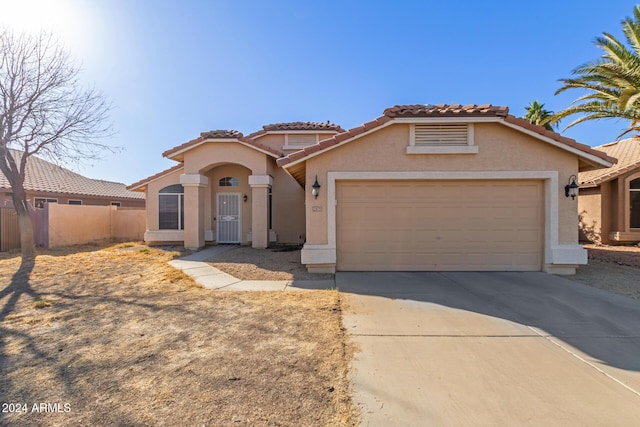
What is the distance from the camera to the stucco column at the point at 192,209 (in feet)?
40.2

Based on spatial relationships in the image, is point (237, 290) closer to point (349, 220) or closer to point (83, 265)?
point (349, 220)

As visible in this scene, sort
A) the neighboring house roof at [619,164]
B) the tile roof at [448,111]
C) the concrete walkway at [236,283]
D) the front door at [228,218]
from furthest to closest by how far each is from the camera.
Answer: the front door at [228,218] < the neighboring house roof at [619,164] < the tile roof at [448,111] < the concrete walkway at [236,283]

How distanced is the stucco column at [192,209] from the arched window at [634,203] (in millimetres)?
18989

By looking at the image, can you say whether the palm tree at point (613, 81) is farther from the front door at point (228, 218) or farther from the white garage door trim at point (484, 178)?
the front door at point (228, 218)

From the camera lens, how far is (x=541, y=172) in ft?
25.2

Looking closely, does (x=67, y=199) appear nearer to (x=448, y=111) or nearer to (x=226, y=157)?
(x=226, y=157)


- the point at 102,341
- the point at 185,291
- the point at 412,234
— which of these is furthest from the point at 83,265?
the point at 412,234

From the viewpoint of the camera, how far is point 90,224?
1455 centimetres

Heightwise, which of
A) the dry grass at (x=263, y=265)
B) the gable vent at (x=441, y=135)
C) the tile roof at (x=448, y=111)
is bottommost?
the dry grass at (x=263, y=265)

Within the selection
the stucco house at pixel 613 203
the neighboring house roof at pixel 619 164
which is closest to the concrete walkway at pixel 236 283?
the neighboring house roof at pixel 619 164

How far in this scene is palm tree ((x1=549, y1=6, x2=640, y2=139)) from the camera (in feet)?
30.6

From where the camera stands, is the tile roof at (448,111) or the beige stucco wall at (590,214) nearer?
the tile roof at (448,111)

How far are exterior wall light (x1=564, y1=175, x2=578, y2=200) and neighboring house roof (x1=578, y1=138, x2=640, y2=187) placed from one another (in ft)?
25.1

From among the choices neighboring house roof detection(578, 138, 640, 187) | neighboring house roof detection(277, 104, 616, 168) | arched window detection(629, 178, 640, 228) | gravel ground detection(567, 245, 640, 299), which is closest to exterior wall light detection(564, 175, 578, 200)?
neighboring house roof detection(277, 104, 616, 168)
